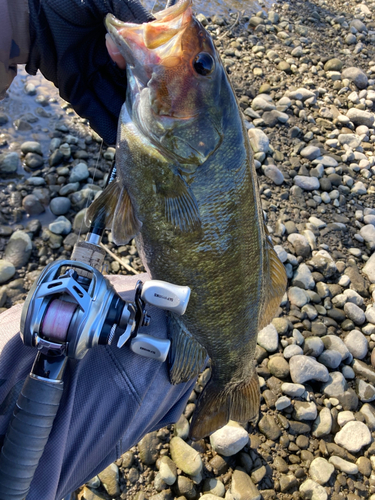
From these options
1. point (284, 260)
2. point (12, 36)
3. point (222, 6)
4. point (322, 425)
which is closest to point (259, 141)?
point (284, 260)

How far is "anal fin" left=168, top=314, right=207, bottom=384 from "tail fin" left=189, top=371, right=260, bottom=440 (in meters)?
0.25

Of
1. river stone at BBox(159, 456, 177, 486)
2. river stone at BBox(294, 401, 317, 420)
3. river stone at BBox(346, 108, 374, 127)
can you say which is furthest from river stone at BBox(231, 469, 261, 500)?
river stone at BBox(346, 108, 374, 127)

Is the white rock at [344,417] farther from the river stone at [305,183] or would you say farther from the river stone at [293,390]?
the river stone at [305,183]

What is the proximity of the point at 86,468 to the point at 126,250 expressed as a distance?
208 cm

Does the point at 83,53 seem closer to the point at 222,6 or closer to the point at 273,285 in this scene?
the point at 273,285

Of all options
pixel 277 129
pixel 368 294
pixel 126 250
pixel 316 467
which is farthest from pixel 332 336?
pixel 277 129

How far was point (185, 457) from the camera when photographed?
2588 millimetres

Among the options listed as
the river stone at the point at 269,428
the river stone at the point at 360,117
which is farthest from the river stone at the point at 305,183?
the river stone at the point at 269,428

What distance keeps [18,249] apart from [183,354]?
6.36 ft

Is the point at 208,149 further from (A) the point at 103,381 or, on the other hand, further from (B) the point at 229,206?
(A) the point at 103,381

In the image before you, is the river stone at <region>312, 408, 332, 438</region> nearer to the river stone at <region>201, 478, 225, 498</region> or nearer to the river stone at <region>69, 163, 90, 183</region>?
the river stone at <region>201, 478, 225, 498</region>

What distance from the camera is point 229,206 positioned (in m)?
1.91

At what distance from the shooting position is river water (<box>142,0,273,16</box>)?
6.96m

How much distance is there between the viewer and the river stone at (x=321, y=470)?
2.71 m
